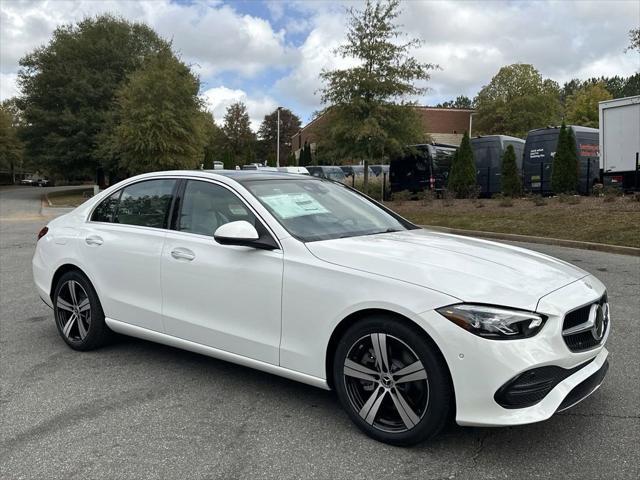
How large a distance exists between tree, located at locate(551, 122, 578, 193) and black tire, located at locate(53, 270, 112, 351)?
15.4 metres

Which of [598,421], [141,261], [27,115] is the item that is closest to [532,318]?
[598,421]

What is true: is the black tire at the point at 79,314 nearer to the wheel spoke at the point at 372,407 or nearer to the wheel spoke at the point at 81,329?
the wheel spoke at the point at 81,329

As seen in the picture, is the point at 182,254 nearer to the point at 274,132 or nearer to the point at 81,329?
the point at 81,329

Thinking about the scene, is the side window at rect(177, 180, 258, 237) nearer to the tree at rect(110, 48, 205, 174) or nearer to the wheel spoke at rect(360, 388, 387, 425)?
the wheel spoke at rect(360, 388, 387, 425)

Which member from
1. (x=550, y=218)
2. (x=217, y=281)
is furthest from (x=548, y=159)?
(x=217, y=281)

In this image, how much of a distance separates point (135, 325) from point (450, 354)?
2556mm

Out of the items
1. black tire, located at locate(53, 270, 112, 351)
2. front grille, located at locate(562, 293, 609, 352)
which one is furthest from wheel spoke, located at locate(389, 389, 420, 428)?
black tire, located at locate(53, 270, 112, 351)

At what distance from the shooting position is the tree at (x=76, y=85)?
125ft

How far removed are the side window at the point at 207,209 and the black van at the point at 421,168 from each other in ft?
54.9

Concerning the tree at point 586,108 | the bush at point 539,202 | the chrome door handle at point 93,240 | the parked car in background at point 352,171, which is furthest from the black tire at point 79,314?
the tree at point 586,108

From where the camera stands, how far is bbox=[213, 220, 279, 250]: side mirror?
345 cm

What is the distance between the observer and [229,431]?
3.31 metres

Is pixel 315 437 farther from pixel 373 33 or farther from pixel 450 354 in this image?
pixel 373 33

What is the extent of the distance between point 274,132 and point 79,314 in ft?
246
